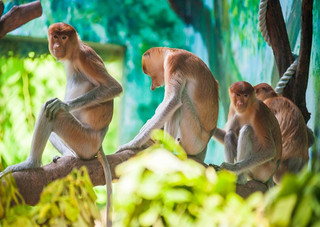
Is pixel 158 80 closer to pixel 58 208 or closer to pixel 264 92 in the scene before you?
pixel 264 92

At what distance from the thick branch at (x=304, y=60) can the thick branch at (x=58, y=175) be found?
1.25m

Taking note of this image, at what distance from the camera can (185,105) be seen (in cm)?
422

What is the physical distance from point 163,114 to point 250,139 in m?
0.80

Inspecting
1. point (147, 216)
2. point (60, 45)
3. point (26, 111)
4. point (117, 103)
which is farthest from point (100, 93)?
point (117, 103)

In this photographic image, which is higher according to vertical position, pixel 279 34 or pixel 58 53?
pixel 58 53

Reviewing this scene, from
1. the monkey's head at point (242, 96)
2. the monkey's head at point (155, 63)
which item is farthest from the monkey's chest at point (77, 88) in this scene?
the monkey's head at point (242, 96)

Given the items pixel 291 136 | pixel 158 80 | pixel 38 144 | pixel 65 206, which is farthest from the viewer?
pixel 291 136

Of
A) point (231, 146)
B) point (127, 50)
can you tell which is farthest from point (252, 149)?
point (127, 50)

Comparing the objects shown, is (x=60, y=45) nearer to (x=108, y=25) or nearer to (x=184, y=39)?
(x=108, y=25)

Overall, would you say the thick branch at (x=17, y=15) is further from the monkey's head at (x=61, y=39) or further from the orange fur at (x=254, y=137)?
the orange fur at (x=254, y=137)

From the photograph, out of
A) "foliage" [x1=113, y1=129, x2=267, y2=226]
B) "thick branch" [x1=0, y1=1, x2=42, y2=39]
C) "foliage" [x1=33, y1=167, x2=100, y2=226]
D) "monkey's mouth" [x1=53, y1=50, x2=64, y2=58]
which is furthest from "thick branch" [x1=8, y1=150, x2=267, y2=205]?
"foliage" [x1=113, y1=129, x2=267, y2=226]

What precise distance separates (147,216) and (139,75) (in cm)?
649

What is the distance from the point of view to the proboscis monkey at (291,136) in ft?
15.5

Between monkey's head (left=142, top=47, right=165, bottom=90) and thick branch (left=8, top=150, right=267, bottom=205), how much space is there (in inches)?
35.5
